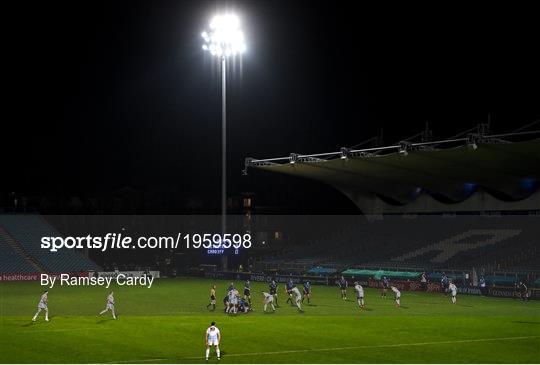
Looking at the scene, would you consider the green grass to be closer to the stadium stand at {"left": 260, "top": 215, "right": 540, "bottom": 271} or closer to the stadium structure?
the stadium structure

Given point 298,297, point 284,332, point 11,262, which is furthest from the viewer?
point 11,262

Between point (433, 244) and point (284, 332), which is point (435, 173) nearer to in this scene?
point (433, 244)

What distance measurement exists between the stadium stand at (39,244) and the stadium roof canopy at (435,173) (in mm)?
22035

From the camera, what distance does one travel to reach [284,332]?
35.8 metres

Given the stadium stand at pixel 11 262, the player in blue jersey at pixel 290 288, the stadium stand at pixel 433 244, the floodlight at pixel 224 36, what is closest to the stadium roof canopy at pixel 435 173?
the stadium stand at pixel 433 244

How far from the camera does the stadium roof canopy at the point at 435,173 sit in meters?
59.8

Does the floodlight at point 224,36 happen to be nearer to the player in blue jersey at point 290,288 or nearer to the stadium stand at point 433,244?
the stadium stand at point 433,244

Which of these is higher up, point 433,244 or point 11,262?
point 433,244

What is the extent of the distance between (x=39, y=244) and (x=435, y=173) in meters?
42.8

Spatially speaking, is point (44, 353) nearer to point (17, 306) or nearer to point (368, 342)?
point (368, 342)

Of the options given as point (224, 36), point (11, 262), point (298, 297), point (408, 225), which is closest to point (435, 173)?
point (408, 225)

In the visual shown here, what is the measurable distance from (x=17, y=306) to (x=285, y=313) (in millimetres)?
16851

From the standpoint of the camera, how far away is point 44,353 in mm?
29375

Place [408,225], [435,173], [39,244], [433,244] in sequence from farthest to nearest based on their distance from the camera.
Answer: [39,244] < [408,225] < [433,244] < [435,173]
